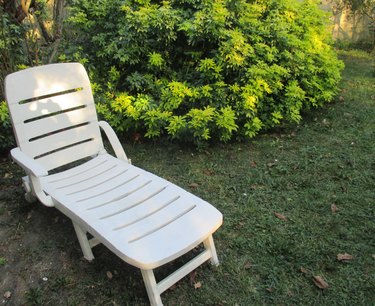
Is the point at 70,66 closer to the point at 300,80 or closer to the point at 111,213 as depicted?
the point at 111,213

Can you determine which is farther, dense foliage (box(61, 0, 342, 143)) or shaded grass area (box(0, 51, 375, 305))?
dense foliage (box(61, 0, 342, 143))

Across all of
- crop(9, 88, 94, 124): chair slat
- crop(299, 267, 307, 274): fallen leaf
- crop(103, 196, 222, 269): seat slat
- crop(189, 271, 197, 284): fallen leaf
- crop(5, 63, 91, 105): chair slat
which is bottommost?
crop(299, 267, 307, 274): fallen leaf

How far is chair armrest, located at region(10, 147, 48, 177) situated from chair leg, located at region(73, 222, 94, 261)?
1.43ft

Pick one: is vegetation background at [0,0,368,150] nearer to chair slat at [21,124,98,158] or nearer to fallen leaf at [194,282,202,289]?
chair slat at [21,124,98,158]

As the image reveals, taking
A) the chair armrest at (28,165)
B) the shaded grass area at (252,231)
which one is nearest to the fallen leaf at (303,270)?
the shaded grass area at (252,231)

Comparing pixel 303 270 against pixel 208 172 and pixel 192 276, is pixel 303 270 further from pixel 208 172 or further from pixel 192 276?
pixel 208 172

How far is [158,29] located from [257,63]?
3.85ft

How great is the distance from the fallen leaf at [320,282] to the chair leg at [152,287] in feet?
3.34

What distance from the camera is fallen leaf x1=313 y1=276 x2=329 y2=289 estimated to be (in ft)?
7.59

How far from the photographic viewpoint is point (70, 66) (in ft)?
10.0

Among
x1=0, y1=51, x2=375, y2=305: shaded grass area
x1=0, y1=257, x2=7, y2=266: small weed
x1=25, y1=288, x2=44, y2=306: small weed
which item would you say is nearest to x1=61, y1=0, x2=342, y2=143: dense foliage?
x1=0, y1=51, x2=375, y2=305: shaded grass area

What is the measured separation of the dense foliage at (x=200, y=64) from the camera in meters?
3.92

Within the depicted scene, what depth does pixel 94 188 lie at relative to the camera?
268 cm

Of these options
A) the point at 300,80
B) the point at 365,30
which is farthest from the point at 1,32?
the point at 365,30
